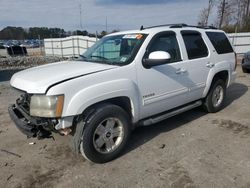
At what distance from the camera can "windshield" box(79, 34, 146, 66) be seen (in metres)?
3.91

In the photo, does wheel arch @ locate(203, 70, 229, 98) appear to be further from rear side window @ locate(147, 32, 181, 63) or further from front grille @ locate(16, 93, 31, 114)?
front grille @ locate(16, 93, 31, 114)

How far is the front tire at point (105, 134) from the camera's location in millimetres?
3373

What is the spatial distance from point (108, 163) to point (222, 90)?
11.3 ft

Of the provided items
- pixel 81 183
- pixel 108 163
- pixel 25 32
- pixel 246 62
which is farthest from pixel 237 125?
pixel 25 32

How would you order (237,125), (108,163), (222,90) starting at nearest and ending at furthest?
(108,163) → (237,125) → (222,90)

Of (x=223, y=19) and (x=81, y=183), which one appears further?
(x=223, y=19)

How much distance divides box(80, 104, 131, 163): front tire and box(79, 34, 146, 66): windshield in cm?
76

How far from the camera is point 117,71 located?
3602 millimetres

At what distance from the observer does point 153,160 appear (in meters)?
3.72

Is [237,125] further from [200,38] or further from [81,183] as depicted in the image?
[81,183]

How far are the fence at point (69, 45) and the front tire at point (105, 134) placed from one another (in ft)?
55.1

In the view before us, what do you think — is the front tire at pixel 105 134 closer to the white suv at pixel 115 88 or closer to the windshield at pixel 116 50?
the white suv at pixel 115 88

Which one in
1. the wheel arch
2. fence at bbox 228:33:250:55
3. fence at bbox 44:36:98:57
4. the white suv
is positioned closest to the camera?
the white suv

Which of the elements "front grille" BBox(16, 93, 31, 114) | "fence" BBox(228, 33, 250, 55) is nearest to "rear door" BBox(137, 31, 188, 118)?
"front grille" BBox(16, 93, 31, 114)
